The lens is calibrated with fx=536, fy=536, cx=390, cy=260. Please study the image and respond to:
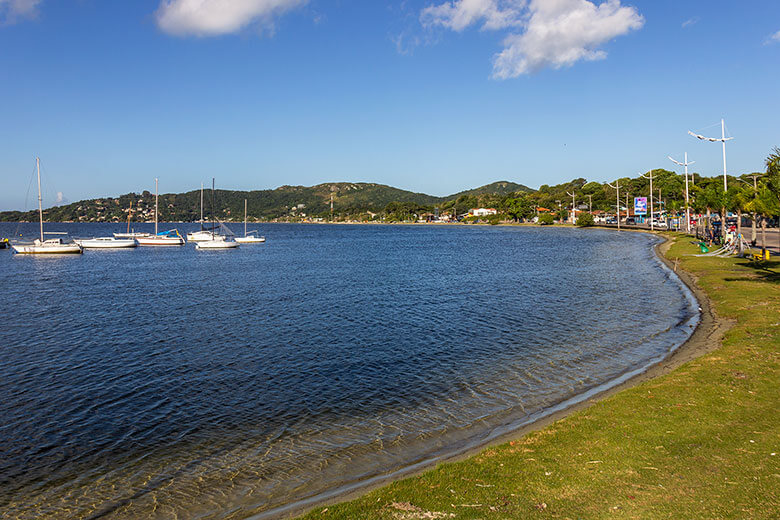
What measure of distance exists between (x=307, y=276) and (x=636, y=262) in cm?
3462

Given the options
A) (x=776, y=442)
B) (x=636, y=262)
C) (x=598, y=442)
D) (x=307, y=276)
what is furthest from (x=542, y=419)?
(x=636, y=262)

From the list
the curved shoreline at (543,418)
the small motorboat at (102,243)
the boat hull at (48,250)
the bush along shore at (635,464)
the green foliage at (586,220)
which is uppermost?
the green foliage at (586,220)

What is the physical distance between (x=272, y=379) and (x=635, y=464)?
12.1 metres

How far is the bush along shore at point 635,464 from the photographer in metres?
8.23

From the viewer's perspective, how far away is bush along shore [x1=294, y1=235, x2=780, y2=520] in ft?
27.0

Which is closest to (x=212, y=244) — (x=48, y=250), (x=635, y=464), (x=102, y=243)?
(x=102, y=243)

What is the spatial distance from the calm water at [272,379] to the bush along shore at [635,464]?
190 centimetres

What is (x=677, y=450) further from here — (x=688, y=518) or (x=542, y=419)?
(x=542, y=419)

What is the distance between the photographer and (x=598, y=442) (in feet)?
35.9

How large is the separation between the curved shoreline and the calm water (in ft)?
0.97

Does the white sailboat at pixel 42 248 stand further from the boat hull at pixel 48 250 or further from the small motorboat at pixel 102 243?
the small motorboat at pixel 102 243

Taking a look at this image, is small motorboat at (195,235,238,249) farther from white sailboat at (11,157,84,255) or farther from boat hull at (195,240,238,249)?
white sailboat at (11,157,84,255)

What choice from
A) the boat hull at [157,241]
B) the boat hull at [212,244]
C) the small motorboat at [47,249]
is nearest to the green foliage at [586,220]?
the boat hull at [212,244]

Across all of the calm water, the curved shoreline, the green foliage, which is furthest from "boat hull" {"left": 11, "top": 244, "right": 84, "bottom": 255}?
the green foliage
